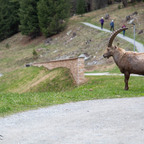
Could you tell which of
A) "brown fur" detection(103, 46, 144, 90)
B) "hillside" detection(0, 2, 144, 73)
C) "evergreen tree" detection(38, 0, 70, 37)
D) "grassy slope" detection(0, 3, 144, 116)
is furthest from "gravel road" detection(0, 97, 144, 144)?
"evergreen tree" detection(38, 0, 70, 37)

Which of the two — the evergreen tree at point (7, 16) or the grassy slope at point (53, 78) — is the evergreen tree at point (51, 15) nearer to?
the grassy slope at point (53, 78)

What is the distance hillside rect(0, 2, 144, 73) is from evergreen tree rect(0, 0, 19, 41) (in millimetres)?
7802

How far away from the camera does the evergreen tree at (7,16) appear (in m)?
68.4

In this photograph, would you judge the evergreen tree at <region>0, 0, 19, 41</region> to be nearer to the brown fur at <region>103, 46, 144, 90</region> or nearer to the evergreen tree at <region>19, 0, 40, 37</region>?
the evergreen tree at <region>19, 0, 40, 37</region>

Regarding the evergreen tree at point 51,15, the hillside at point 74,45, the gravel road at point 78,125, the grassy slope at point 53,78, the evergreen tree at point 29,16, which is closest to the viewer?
the gravel road at point 78,125

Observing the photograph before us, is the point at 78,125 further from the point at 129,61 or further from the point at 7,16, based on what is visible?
the point at 7,16

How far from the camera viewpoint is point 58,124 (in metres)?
7.12

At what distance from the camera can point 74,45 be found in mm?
46094

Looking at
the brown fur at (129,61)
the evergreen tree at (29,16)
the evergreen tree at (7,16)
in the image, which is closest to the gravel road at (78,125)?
the brown fur at (129,61)

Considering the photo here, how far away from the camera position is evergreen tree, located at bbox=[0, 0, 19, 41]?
6844cm

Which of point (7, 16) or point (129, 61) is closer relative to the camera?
point (129, 61)

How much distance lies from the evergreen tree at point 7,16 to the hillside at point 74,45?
7.80 meters

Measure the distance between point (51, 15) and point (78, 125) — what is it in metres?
48.8

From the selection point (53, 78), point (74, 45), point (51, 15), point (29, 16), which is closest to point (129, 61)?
point (53, 78)
